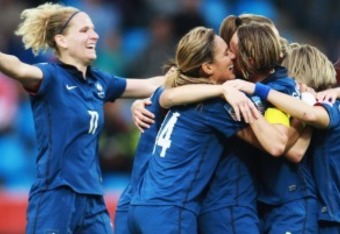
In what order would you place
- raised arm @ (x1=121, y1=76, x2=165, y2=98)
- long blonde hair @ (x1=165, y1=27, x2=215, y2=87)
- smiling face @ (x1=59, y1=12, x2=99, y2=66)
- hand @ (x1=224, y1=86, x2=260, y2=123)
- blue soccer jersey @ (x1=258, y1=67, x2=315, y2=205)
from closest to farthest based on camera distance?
hand @ (x1=224, y1=86, x2=260, y2=123) < long blonde hair @ (x1=165, y1=27, x2=215, y2=87) < blue soccer jersey @ (x1=258, y1=67, x2=315, y2=205) < smiling face @ (x1=59, y1=12, x2=99, y2=66) < raised arm @ (x1=121, y1=76, x2=165, y2=98)

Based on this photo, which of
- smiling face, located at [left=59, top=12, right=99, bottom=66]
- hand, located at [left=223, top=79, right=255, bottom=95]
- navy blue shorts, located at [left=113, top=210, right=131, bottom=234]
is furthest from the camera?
smiling face, located at [left=59, top=12, right=99, bottom=66]

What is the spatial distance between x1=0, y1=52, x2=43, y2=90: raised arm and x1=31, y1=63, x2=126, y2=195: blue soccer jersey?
0.06 metres

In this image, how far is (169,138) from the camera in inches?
263

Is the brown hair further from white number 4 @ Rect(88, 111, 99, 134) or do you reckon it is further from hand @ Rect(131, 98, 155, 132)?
white number 4 @ Rect(88, 111, 99, 134)

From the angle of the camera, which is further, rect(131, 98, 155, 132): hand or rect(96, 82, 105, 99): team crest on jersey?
rect(96, 82, 105, 99): team crest on jersey

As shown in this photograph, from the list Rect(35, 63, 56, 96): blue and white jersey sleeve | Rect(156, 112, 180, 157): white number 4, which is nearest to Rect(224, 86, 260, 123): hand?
Rect(156, 112, 180, 157): white number 4

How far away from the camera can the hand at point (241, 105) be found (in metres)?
6.48

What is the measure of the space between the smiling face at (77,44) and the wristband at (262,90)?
1558 millimetres

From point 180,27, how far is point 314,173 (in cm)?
687

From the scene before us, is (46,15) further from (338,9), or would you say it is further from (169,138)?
(338,9)

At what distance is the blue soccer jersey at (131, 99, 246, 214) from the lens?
21.6ft

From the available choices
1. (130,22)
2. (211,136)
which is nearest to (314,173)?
(211,136)

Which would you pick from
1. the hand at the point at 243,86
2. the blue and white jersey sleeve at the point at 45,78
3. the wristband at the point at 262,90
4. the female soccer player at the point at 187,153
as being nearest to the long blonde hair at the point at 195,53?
the female soccer player at the point at 187,153

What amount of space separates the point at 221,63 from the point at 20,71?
1.29 meters
